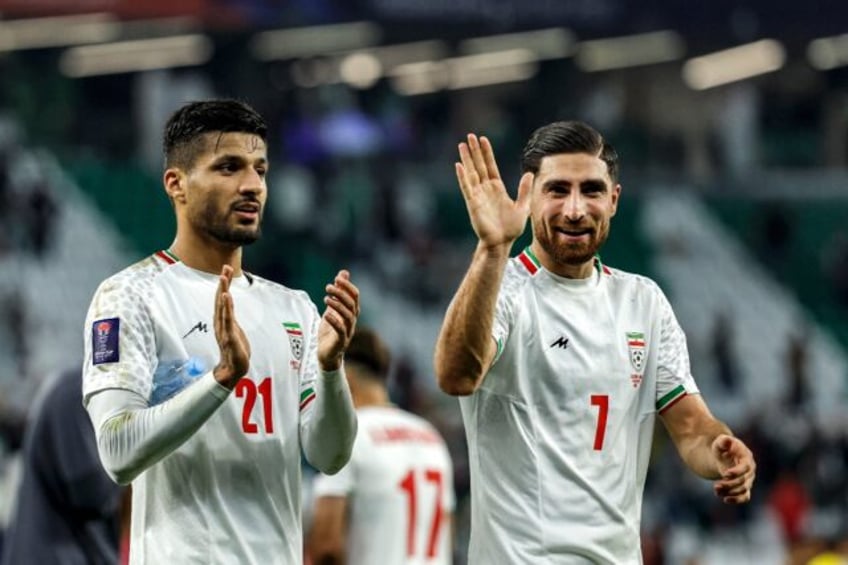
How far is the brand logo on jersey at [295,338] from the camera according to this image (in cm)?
548

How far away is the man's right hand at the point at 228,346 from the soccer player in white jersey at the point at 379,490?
9.98 ft

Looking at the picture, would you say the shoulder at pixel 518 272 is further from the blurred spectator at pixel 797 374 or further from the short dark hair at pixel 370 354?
the blurred spectator at pixel 797 374

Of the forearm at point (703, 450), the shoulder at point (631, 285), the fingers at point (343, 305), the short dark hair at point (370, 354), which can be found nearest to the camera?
the fingers at point (343, 305)

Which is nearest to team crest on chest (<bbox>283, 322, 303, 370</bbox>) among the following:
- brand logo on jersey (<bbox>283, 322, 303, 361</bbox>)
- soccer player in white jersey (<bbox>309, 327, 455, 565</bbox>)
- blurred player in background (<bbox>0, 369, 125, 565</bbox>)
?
brand logo on jersey (<bbox>283, 322, 303, 361</bbox>)

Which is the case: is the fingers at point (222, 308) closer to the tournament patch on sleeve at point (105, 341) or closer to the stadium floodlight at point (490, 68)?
the tournament patch on sleeve at point (105, 341)

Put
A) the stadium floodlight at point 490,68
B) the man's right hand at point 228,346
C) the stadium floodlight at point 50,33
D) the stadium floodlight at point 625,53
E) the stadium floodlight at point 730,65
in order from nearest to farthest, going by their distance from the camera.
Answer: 1. the man's right hand at point 228,346
2. the stadium floodlight at point 50,33
3. the stadium floodlight at point 625,53
4. the stadium floodlight at point 490,68
5. the stadium floodlight at point 730,65

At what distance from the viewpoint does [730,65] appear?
33062 millimetres

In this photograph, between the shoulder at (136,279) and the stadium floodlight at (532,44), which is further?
the stadium floodlight at (532,44)

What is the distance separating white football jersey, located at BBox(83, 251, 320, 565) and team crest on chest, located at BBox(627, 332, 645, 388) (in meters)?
1.03

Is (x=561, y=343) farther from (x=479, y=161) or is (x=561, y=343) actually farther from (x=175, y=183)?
(x=175, y=183)

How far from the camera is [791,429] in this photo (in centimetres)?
2408

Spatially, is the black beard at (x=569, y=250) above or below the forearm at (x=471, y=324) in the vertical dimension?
above

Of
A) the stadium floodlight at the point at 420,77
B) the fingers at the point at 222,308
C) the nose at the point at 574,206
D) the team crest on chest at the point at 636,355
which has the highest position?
the stadium floodlight at the point at 420,77

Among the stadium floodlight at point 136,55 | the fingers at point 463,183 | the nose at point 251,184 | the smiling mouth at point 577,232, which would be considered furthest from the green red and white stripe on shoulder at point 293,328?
the stadium floodlight at point 136,55
